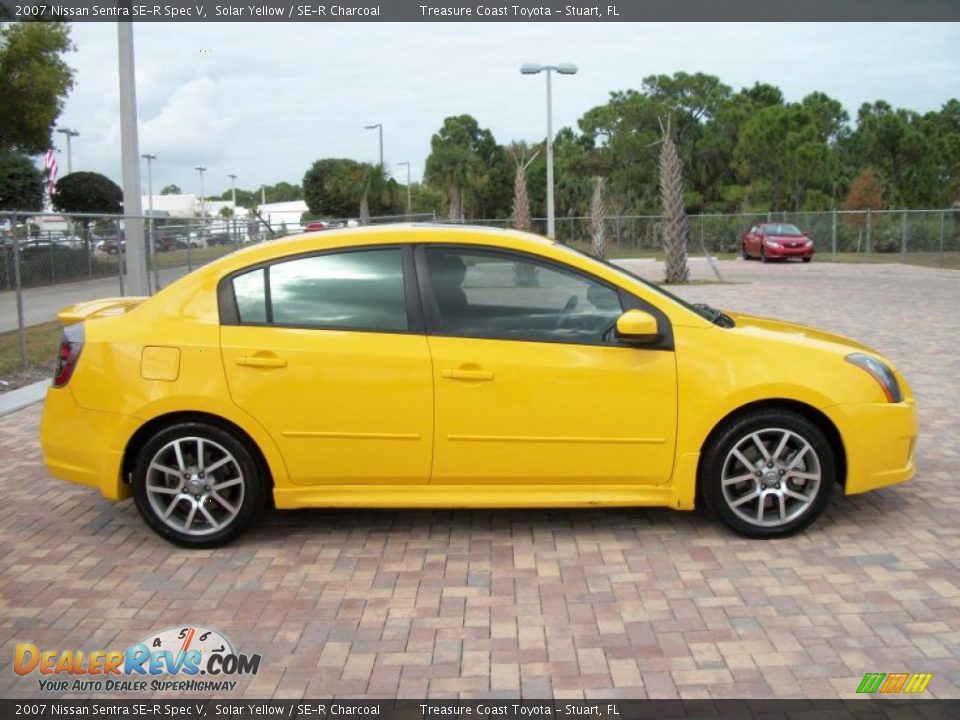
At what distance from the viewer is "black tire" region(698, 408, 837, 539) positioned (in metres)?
4.85

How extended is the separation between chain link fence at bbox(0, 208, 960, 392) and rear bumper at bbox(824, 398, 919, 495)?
3.83m

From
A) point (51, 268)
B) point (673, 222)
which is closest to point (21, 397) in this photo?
point (51, 268)

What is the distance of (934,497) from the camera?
222 inches

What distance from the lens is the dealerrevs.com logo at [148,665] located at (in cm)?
358

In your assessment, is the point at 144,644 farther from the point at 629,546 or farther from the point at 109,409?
the point at 629,546

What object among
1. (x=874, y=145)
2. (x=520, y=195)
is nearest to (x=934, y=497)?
(x=520, y=195)

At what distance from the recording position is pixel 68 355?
5.02m

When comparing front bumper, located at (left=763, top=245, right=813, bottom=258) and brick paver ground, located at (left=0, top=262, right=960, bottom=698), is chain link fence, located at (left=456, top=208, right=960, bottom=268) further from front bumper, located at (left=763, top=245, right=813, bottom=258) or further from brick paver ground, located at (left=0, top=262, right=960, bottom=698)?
brick paver ground, located at (left=0, top=262, right=960, bottom=698)

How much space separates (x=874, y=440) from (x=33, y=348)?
37.5 ft

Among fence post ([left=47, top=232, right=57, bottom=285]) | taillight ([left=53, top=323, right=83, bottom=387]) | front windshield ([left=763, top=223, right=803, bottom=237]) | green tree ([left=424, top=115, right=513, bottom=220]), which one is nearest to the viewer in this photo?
taillight ([left=53, top=323, right=83, bottom=387])

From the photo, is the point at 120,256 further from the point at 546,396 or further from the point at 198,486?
the point at 546,396

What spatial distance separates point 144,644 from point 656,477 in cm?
253

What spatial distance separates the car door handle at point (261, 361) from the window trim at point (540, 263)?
2.47ft

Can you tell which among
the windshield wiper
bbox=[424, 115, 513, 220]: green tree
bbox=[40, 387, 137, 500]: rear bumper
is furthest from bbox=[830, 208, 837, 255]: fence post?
bbox=[40, 387, 137, 500]: rear bumper
